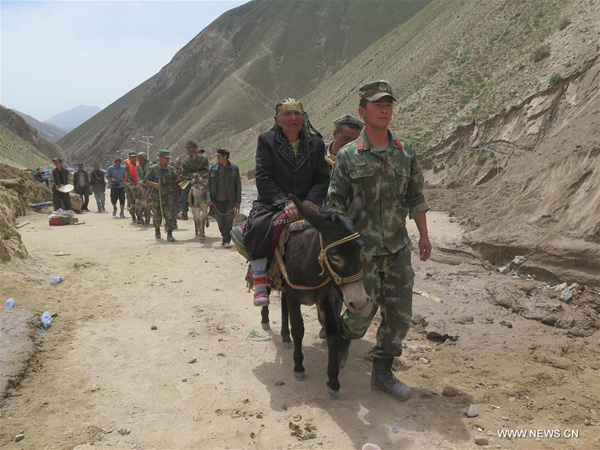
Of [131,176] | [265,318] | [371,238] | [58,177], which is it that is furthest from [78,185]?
[371,238]

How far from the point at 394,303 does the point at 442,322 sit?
189 centimetres

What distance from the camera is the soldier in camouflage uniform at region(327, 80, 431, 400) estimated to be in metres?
3.72

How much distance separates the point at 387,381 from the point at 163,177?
911cm

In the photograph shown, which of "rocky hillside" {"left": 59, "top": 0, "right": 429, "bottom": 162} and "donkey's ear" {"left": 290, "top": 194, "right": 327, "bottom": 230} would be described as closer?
"donkey's ear" {"left": 290, "top": 194, "right": 327, "bottom": 230}

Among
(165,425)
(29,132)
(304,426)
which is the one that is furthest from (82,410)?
(29,132)

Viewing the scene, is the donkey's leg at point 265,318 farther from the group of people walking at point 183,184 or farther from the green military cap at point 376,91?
the group of people walking at point 183,184

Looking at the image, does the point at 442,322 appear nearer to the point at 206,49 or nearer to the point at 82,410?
the point at 82,410

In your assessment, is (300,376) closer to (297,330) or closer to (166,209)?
(297,330)

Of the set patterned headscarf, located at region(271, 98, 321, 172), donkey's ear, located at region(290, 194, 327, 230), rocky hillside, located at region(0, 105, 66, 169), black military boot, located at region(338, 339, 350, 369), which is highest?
rocky hillside, located at region(0, 105, 66, 169)

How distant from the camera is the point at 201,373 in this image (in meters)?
4.40

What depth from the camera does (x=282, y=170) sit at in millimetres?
4527

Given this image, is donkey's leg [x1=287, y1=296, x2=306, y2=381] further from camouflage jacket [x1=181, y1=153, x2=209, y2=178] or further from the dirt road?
camouflage jacket [x1=181, y1=153, x2=209, y2=178]

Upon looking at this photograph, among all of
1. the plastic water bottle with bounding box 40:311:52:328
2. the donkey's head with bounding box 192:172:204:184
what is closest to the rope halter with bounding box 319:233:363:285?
the plastic water bottle with bounding box 40:311:52:328

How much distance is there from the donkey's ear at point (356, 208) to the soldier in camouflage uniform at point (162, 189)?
8596mm
